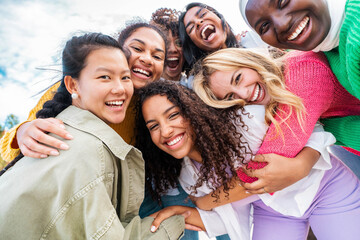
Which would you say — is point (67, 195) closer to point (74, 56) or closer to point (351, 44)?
point (74, 56)

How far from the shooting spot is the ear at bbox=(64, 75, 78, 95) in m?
1.89

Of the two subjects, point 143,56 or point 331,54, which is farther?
point 143,56

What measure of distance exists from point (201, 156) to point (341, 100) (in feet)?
3.68

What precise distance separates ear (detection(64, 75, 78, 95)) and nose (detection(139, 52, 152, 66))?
0.79 metres

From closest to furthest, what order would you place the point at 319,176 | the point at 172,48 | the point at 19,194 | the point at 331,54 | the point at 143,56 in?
the point at 19,194 → the point at 331,54 → the point at 319,176 → the point at 143,56 → the point at 172,48

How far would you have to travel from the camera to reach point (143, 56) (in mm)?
2531

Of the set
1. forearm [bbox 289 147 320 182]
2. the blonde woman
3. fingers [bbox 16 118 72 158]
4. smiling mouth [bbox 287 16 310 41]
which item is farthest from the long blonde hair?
fingers [bbox 16 118 72 158]

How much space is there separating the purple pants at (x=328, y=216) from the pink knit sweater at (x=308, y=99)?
51 cm

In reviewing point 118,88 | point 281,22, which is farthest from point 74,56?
point 281,22

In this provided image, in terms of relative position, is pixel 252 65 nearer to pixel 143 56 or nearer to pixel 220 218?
pixel 143 56

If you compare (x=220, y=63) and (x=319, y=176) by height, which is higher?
(x=220, y=63)

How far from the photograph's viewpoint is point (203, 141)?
6.84 ft

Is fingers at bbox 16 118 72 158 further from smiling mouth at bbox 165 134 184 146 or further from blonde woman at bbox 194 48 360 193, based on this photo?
blonde woman at bbox 194 48 360 193

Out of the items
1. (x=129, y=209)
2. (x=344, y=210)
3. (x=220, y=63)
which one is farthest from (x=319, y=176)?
(x=129, y=209)
